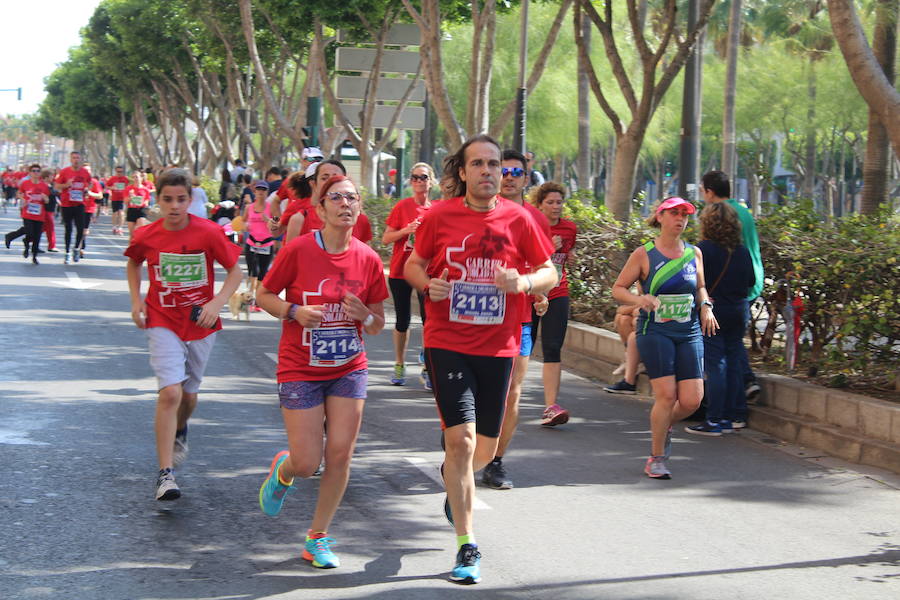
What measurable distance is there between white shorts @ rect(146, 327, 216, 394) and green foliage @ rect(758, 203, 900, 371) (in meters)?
4.54

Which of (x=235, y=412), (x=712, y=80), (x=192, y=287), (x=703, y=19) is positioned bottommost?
(x=235, y=412)

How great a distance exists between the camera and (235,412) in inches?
357

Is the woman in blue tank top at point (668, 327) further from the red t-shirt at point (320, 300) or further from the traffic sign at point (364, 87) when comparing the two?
the traffic sign at point (364, 87)

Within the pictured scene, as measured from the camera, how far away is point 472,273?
5391mm

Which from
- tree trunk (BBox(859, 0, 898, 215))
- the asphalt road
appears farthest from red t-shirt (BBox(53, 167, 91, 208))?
tree trunk (BBox(859, 0, 898, 215))

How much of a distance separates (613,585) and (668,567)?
0.42 metres

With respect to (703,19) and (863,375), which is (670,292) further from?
(703,19)

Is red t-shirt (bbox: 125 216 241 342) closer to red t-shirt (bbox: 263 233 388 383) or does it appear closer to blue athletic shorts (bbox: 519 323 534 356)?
red t-shirt (bbox: 263 233 388 383)

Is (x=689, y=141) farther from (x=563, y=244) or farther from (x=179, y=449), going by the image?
(x=179, y=449)

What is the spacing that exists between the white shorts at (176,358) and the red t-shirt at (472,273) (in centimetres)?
153

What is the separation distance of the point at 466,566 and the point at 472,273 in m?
1.23

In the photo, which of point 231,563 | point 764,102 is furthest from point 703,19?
point 764,102

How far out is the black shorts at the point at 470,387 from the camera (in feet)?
17.5

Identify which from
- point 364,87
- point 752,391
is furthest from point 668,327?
point 364,87
